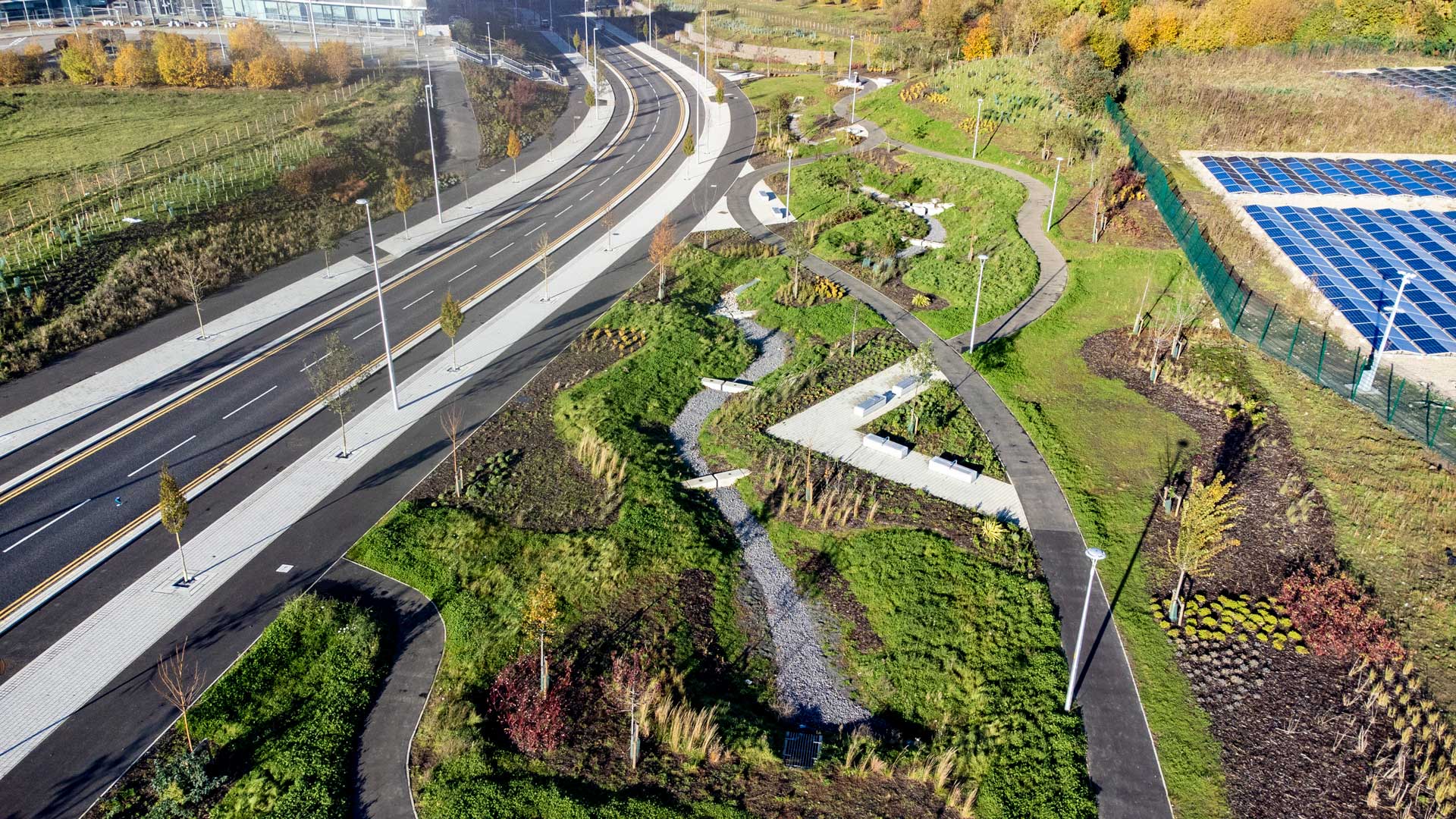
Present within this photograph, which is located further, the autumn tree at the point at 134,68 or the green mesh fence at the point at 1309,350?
the autumn tree at the point at 134,68

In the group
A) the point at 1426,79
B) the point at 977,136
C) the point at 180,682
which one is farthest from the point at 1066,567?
the point at 1426,79

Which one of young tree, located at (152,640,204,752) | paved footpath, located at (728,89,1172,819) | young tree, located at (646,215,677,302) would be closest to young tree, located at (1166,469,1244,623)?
paved footpath, located at (728,89,1172,819)

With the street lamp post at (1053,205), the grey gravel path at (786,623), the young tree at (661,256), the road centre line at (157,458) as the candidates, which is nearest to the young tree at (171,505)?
the road centre line at (157,458)

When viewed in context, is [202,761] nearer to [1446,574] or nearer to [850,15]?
[1446,574]

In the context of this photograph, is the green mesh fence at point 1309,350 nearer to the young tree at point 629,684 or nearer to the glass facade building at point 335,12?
the young tree at point 629,684

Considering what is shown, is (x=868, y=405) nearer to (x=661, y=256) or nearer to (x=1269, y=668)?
(x=1269, y=668)

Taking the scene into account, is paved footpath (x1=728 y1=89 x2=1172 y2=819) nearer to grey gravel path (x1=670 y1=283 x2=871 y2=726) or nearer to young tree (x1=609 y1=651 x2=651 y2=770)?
grey gravel path (x1=670 y1=283 x2=871 y2=726)
